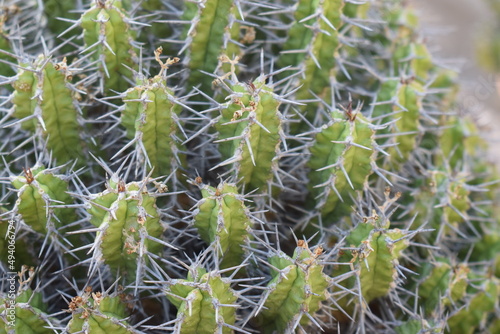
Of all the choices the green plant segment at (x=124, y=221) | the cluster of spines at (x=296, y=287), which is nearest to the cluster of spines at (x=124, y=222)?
the green plant segment at (x=124, y=221)

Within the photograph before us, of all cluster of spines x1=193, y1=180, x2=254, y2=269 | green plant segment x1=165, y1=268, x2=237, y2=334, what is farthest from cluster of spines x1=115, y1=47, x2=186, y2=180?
green plant segment x1=165, y1=268, x2=237, y2=334

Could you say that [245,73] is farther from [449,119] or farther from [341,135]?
[449,119]

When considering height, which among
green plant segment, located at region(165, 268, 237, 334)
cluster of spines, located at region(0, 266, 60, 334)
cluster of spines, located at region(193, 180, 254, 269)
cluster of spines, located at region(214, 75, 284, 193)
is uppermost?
cluster of spines, located at region(214, 75, 284, 193)

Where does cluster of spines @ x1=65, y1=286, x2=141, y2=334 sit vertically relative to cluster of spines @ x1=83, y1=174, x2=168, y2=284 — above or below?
below

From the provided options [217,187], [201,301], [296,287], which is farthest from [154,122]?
[296,287]

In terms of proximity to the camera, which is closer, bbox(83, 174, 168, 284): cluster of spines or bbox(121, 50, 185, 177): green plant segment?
bbox(83, 174, 168, 284): cluster of spines

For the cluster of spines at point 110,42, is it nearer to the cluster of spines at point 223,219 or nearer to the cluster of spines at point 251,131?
the cluster of spines at point 251,131

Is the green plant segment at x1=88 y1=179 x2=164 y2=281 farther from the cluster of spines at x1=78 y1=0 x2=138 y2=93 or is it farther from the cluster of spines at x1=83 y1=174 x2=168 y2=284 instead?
the cluster of spines at x1=78 y1=0 x2=138 y2=93

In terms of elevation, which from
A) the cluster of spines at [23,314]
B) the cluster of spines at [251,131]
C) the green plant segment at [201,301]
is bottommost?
the cluster of spines at [23,314]

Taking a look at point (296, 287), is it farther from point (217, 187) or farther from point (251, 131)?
point (251, 131)
